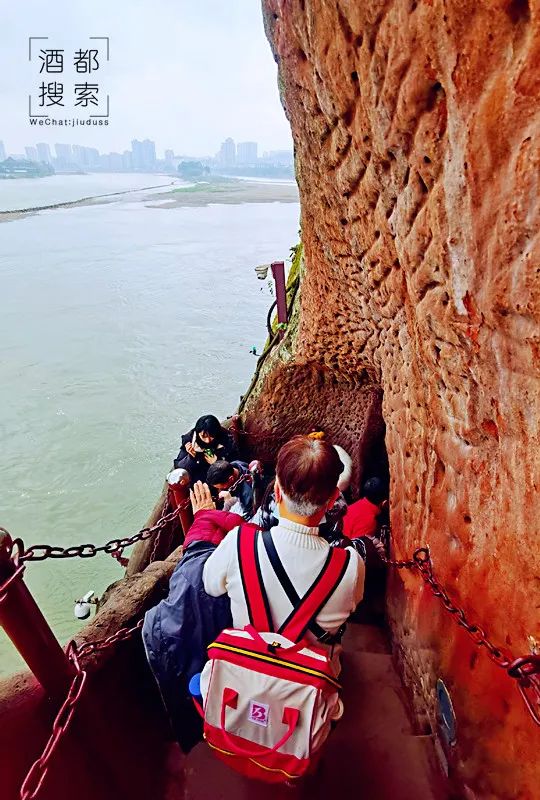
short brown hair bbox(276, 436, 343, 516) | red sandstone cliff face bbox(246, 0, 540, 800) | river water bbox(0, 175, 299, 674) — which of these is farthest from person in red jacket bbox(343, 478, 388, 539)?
river water bbox(0, 175, 299, 674)

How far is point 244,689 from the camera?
4.02 ft

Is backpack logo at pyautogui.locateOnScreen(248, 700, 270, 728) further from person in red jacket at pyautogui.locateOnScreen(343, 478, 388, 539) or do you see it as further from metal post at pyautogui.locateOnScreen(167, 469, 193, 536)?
metal post at pyautogui.locateOnScreen(167, 469, 193, 536)

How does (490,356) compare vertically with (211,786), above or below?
above

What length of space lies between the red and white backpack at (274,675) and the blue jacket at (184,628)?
28 cm

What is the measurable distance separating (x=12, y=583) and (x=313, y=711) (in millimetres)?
885

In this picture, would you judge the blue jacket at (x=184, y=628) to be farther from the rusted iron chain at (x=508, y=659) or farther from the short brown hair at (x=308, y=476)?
the rusted iron chain at (x=508, y=659)

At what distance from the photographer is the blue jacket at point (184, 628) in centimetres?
154

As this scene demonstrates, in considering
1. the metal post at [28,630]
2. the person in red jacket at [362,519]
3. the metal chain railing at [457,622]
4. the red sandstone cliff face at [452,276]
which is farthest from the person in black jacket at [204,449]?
the metal post at [28,630]

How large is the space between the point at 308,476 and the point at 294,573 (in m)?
0.26

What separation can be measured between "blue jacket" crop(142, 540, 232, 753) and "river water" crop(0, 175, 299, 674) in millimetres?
4668

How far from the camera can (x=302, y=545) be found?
1.22 m

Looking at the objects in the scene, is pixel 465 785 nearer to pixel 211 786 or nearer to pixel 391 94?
pixel 211 786

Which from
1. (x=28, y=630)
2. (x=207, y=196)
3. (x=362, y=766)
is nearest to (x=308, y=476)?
(x=28, y=630)

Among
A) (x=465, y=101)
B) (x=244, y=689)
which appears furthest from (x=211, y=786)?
(x=465, y=101)
